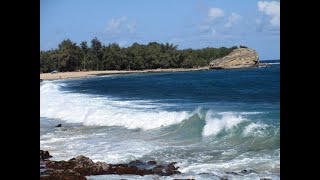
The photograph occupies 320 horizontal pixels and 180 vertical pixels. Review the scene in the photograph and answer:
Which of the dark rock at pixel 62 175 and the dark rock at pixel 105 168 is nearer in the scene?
the dark rock at pixel 62 175

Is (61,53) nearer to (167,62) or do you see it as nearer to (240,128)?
(167,62)

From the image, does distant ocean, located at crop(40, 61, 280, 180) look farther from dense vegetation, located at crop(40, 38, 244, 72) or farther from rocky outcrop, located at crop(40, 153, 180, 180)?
dense vegetation, located at crop(40, 38, 244, 72)

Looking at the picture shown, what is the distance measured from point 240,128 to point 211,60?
87178 millimetres

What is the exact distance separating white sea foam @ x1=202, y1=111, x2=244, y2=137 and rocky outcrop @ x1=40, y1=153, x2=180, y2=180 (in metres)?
5.26

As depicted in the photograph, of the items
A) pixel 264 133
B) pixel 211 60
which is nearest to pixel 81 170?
pixel 264 133

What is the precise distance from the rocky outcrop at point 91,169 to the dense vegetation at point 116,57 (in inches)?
2653

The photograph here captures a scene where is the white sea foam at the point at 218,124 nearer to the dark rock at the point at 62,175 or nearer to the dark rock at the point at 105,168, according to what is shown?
the dark rock at the point at 105,168

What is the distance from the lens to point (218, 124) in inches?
626

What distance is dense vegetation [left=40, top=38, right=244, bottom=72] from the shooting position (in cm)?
7869

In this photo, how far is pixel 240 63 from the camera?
314 feet

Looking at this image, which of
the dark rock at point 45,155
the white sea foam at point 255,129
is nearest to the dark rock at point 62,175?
the dark rock at point 45,155

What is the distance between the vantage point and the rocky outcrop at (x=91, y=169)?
8711mm

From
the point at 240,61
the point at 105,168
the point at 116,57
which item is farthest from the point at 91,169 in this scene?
the point at 240,61

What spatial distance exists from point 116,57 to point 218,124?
70.1 metres
